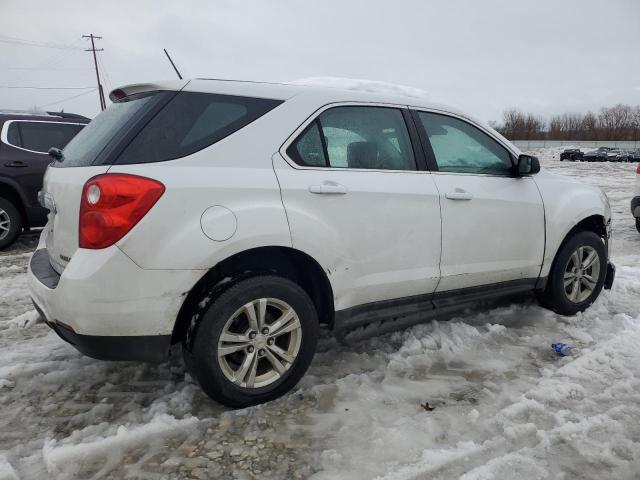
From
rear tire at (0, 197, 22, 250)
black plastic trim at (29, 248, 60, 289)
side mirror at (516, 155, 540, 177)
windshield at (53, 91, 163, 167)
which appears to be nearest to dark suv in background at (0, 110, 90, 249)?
rear tire at (0, 197, 22, 250)

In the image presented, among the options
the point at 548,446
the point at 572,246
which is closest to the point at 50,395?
the point at 548,446

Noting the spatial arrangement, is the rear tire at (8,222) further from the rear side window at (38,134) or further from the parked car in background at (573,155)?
the parked car in background at (573,155)

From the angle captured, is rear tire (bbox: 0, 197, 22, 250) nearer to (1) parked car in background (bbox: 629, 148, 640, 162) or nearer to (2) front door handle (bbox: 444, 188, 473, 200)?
(2) front door handle (bbox: 444, 188, 473, 200)

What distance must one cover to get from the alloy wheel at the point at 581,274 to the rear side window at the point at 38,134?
657 centimetres

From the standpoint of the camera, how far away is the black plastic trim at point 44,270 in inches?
96.9

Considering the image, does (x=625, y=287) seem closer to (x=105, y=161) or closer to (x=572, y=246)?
(x=572, y=246)

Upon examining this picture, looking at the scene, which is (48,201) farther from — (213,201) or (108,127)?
(213,201)

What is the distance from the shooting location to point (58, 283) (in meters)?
2.35

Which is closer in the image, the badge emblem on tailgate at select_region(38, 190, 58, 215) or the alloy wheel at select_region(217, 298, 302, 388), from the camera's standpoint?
the alloy wheel at select_region(217, 298, 302, 388)

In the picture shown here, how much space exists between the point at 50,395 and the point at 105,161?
141 cm

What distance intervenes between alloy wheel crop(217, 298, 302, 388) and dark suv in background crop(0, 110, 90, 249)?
5.02 meters

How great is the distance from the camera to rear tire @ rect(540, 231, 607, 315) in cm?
393

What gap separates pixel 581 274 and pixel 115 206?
11.8 ft

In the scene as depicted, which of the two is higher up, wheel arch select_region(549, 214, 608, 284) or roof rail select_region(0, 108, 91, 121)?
roof rail select_region(0, 108, 91, 121)
